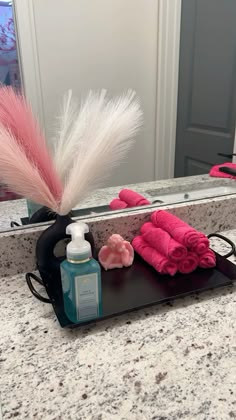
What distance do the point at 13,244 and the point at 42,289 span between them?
0.12 m

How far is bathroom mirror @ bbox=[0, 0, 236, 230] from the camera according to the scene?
0.80m

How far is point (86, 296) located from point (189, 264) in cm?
27

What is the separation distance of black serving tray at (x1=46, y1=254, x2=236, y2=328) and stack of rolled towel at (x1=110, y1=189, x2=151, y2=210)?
0.63 feet

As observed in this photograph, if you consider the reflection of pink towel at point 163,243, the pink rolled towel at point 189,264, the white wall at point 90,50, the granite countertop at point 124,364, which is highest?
the white wall at point 90,50

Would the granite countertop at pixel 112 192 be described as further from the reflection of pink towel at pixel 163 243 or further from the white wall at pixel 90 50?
the reflection of pink towel at pixel 163 243

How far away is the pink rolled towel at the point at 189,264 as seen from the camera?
708 mm

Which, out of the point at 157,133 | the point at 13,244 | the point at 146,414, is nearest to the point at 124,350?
the point at 146,414

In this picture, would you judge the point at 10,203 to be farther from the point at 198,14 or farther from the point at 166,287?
the point at 198,14

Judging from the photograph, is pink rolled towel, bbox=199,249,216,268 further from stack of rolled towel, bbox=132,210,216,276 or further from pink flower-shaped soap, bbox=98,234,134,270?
pink flower-shaped soap, bbox=98,234,134,270

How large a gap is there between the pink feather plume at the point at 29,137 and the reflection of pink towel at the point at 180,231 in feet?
0.87

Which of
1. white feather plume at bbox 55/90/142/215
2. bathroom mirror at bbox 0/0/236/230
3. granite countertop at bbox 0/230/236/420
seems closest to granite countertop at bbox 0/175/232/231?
bathroom mirror at bbox 0/0/236/230

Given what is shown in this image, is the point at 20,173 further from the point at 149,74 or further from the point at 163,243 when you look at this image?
the point at 149,74

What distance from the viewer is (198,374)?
18.7 inches

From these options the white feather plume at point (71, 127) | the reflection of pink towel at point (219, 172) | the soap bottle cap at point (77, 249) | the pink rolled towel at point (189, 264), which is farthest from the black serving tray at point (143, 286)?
the reflection of pink towel at point (219, 172)
